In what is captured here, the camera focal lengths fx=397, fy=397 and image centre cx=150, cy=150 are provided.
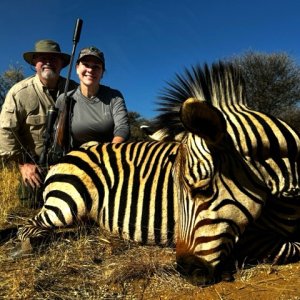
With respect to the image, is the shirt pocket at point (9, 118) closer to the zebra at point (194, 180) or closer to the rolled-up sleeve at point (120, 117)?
the rolled-up sleeve at point (120, 117)

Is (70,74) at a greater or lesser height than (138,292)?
greater

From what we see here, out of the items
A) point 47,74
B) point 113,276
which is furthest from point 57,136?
point 113,276

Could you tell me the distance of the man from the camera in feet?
13.5

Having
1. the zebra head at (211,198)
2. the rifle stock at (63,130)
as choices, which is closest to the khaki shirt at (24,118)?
the rifle stock at (63,130)

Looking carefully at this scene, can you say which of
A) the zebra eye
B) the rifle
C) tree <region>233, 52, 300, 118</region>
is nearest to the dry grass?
the zebra eye

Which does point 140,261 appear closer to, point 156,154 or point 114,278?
point 114,278

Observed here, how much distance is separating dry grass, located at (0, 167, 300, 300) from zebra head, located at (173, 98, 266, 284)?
0.18 metres

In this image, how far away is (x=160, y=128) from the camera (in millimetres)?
2789

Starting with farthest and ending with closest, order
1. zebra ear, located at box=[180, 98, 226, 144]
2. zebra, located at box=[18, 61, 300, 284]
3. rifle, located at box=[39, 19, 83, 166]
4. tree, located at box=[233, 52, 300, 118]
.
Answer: tree, located at box=[233, 52, 300, 118], rifle, located at box=[39, 19, 83, 166], zebra, located at box=[18, 61, 300, 284], zebra ear, located at box=[180, 98, 226, 144]

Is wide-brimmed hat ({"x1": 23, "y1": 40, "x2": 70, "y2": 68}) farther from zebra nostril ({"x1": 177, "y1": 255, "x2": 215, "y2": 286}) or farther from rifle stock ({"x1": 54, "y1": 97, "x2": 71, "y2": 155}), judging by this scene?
zebra nostril ({"x1": 177, "y1": 255, "x2": 215, "y2": 286})

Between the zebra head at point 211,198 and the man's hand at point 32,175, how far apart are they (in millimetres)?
2133

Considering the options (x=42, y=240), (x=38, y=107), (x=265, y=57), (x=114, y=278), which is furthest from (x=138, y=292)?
(x=265, y=57)

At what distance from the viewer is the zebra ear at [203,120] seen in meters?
1.82

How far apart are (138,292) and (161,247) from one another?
2.19ft
